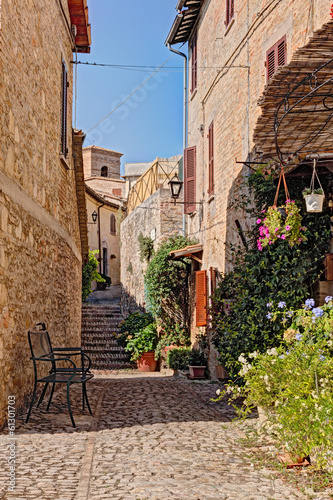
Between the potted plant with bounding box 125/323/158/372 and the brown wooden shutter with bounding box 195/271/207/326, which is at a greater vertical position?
the brown wooden shutter with bounding box 195/271/207/326

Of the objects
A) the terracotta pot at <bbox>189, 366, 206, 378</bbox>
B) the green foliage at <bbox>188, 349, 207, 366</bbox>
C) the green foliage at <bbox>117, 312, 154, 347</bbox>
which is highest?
the green foliage at <bbox>117, 312, 154, 347</bbox>

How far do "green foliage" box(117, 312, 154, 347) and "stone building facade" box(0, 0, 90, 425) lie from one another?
4.04 meters

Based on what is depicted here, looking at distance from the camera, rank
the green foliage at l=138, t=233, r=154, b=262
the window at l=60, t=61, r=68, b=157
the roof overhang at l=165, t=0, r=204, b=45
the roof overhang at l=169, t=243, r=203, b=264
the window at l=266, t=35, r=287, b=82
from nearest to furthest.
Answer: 1. the window at l=266, t=35, r=287, b=82
2. the window at l=60, t=61, r=68, b=157
3. the roof overhang at l=169, t=243, r=203, b=264
4. the roof overhang at l=165, t=0, r=204, b=45
5. the green foliage at l=138, t=233, r=154, b=262

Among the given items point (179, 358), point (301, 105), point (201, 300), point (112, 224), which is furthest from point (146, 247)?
point (112, 224)

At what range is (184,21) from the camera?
13500mm

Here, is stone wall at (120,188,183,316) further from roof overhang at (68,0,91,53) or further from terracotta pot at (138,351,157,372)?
roof overhang at (68,0,91,53)

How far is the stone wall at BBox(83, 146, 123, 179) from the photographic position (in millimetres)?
41969

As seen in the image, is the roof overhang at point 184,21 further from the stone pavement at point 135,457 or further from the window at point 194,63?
the stone pavement at point 135,457

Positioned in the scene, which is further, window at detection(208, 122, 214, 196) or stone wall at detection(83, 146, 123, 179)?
stone wall at detection(83, 146, 123, 179)

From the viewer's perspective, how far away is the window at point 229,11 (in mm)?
10195

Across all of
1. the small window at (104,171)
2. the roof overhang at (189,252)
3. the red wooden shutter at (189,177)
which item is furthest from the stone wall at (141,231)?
the small window at (104,171)

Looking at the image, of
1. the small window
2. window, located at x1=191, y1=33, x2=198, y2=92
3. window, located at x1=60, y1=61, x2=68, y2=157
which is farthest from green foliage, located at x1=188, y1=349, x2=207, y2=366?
the small window

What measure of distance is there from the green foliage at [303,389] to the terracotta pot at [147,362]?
9.07m

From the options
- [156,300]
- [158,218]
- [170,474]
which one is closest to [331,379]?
[170,474]
